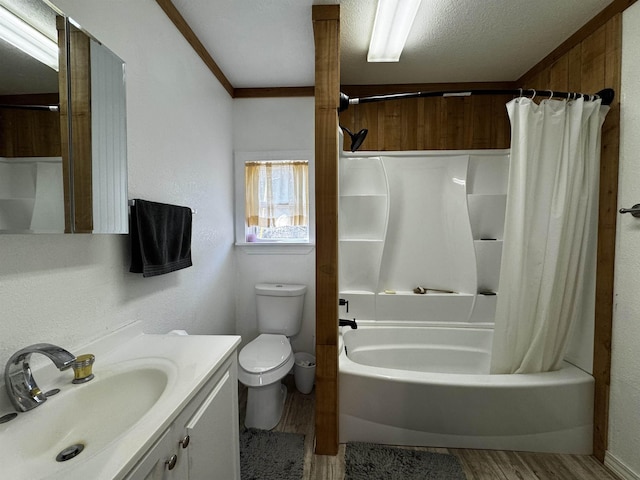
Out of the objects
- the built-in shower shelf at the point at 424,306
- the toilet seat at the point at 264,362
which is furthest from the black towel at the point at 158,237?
the built-in shower shelf at the point at 424,306

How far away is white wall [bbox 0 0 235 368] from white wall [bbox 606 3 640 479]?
244 cm

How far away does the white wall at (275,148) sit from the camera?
8.05 feet

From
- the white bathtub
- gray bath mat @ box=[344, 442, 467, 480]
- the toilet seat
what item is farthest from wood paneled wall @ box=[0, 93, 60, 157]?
gray bath mat @ box=[344, 442, 467, 480]

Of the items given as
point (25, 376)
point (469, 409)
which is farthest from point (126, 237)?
point (469, 409)

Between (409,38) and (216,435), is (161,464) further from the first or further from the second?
(409,38)

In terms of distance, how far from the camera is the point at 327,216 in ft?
5.18

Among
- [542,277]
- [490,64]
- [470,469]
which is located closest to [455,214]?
[542,277]

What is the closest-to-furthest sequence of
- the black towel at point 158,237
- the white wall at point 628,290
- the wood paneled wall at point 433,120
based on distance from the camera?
the black towel at point 158,237 < the white wall at point 628,290 < the wood paneled wall at point 433,120

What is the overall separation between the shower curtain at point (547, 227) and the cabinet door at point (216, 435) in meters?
1.62

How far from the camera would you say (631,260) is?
1.47 m

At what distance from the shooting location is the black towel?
1.24m

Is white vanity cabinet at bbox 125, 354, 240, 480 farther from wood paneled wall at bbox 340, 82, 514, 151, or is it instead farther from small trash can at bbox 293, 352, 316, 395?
wood paneled wall at bbox 340, 82, 514, 151

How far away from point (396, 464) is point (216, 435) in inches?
43.3

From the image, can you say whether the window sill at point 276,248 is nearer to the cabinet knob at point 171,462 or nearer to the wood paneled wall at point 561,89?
the wood paneled wall at point 561,89
